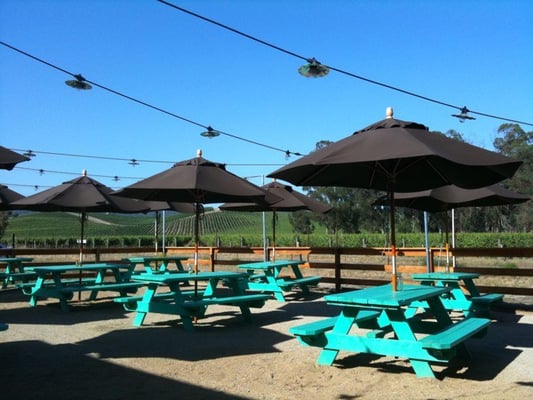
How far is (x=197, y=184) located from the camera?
6297mm

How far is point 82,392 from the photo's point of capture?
12.0 feet

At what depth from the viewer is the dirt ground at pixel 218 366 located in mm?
3691

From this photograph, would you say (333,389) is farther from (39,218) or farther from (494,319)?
(39,218)

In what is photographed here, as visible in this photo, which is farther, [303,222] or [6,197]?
[303,222]

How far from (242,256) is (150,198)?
86.0ft

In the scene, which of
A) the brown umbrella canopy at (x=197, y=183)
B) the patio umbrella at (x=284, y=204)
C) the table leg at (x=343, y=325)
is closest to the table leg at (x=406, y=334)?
the table leg at (x=343, y=325)

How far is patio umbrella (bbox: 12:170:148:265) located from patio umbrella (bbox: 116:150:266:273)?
5.45 ft

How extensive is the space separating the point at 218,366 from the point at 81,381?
118cm

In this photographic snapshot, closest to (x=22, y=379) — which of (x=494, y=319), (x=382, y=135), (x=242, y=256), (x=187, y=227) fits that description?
(x=382, y=135)

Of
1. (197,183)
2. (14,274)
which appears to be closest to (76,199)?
(14,274)

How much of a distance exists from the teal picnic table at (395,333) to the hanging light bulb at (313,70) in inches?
198

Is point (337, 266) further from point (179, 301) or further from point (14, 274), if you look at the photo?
point (14, 274)

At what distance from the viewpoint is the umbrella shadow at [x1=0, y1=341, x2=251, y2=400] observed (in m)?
3.61

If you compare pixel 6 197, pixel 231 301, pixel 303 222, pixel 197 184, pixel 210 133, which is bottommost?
pixel 231 301
